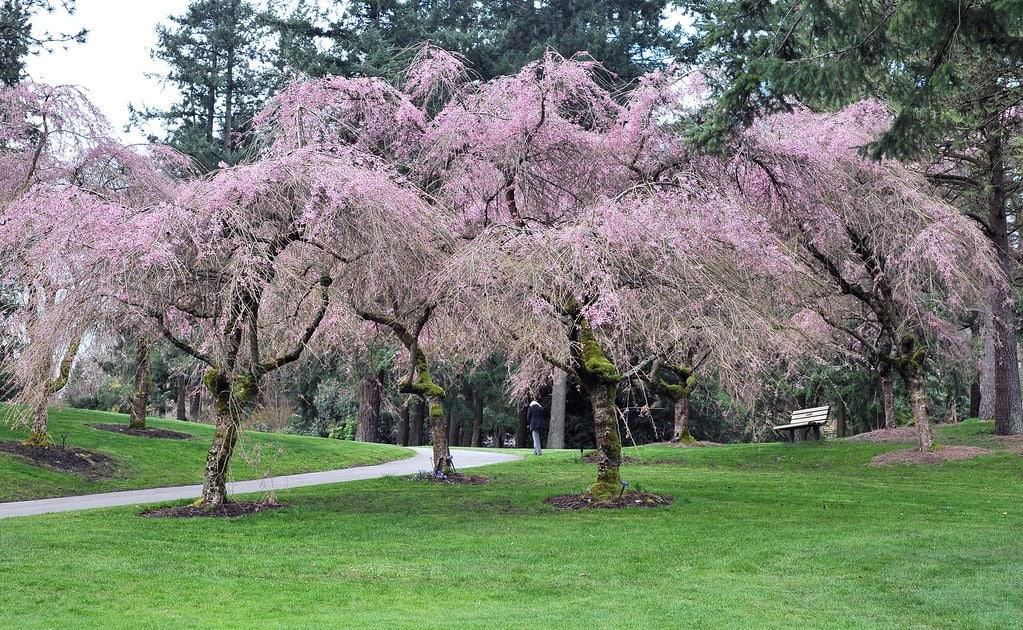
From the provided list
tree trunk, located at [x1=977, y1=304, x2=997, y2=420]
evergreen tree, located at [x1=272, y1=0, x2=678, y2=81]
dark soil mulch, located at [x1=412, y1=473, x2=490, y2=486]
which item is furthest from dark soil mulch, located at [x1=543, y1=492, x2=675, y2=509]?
evergreen tree, located at [x1=272, y1=0, x2=678, y2=81]

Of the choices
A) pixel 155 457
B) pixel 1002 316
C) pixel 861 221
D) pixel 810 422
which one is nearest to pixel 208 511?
pixel 155 457

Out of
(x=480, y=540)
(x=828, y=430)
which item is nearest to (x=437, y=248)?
(x=480, y=540)

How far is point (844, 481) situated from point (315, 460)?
37.9 feet

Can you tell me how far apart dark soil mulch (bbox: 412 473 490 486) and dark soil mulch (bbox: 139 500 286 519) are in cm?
347

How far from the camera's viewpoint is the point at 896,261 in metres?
14.7

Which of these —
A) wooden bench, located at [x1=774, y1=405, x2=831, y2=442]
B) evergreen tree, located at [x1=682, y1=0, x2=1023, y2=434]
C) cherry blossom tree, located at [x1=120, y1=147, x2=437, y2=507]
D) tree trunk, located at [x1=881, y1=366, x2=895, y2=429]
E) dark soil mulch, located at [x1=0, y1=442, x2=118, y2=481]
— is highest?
evergreen tree, located at [x1=682, y1=0, x2=1023, y2=434]

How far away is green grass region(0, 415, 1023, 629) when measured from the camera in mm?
6484

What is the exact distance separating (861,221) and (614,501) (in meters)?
6.72

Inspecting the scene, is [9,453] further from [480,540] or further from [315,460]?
[480,540]

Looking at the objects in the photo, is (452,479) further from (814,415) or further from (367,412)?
(367,412)

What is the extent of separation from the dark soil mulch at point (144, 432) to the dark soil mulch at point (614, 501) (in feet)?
36.0

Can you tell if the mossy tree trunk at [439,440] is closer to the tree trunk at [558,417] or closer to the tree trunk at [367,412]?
the tree trunk at [558,417]

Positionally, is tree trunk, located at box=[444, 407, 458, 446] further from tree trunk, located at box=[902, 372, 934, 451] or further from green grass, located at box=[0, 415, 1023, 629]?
green grass, located at box=[0, 415, 1023, 629]

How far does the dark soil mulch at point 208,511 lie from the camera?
11.0m
